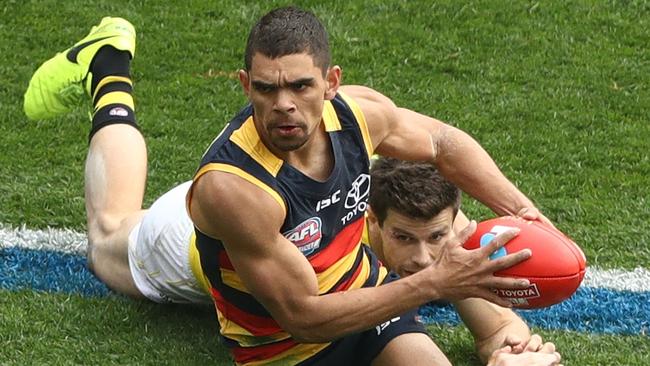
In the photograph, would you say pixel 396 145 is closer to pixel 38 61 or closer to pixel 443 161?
pixel 443 161

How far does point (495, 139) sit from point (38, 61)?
8.27 feet

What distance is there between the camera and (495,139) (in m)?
6.26

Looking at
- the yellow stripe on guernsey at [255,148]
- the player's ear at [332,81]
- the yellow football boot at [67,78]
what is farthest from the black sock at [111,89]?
the player's ear at [332,81]

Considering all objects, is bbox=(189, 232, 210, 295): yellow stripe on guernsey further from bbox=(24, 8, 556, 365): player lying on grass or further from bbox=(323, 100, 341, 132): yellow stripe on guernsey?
bbox=(323, 100, 341, 132): yellow stripe on guernsey

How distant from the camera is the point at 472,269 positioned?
3.65 meters

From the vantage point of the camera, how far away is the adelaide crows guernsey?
3.84 m

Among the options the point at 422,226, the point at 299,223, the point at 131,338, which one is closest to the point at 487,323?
the point at 422,226

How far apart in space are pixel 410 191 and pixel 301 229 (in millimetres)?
606

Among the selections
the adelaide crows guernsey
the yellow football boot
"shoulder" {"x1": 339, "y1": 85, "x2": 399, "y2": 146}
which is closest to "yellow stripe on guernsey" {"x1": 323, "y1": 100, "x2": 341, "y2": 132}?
the adelaide crows guernsey

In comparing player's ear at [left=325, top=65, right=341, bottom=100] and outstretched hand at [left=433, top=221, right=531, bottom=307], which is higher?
player's ear at [left=325, top=65, right=341, bottom=100]

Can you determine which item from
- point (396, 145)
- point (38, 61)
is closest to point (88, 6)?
point (38, 61)

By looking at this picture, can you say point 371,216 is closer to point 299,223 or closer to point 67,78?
point 299,223

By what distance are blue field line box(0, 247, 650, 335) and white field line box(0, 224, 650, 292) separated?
4 centimetres

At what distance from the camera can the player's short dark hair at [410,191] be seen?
4.36 metres
